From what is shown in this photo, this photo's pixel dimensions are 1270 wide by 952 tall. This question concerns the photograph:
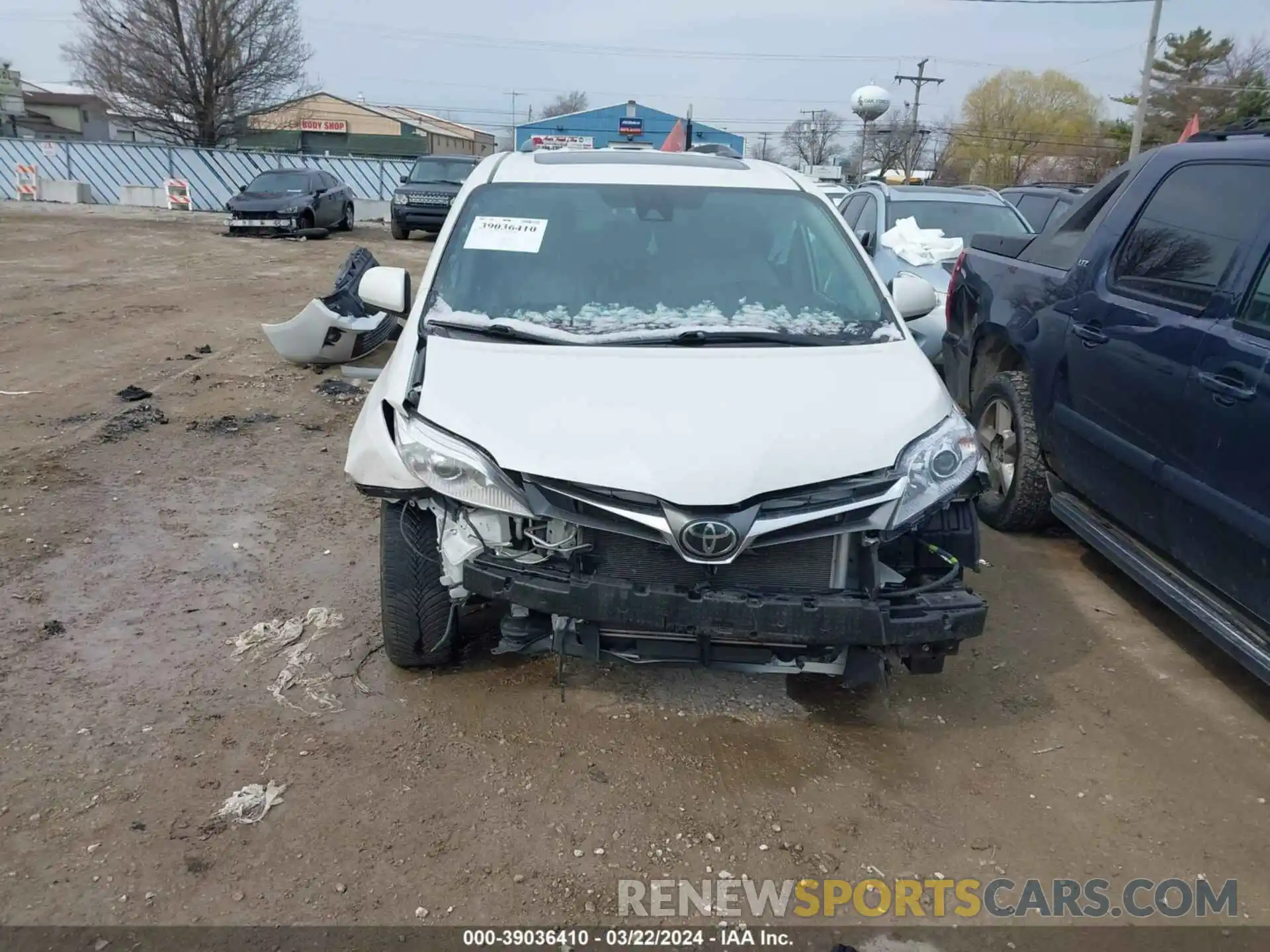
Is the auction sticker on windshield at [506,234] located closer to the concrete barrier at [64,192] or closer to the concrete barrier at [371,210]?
the concrete barrier at [371,210]

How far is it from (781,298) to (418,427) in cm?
160

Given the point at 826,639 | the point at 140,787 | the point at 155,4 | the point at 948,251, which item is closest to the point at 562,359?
the point at 826,639

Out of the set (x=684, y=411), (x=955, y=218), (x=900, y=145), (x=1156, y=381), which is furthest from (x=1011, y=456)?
(x=900, y=145)

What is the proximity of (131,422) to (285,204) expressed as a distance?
14470 millimetres

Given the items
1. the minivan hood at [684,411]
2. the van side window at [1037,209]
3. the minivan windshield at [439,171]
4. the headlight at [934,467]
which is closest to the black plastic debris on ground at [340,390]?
the minivan hood at [684,411]

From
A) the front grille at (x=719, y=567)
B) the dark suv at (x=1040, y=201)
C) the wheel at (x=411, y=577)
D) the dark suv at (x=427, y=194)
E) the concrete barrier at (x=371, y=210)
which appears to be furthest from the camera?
the concrete barrier at (x=371, y=210)

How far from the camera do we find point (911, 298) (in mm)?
4051

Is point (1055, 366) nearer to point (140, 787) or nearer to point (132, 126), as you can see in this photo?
point (140, 787)

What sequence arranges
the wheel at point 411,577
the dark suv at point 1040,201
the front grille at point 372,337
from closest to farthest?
1. the wheel at point 411,577
2. the front grille at point 372,337
3. the dark suv at point 1040,201

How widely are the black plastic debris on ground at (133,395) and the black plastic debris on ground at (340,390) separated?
3.97ft

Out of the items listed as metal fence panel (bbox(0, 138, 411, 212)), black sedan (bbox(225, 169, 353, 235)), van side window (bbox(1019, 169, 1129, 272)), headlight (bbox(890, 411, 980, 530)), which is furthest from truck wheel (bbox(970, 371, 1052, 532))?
metal fence panel (bbox(0, 138, 411, 212))

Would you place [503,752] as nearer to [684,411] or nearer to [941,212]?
[684,411]

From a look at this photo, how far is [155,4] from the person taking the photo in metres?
35.4

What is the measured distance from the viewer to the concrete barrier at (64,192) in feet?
91.1
